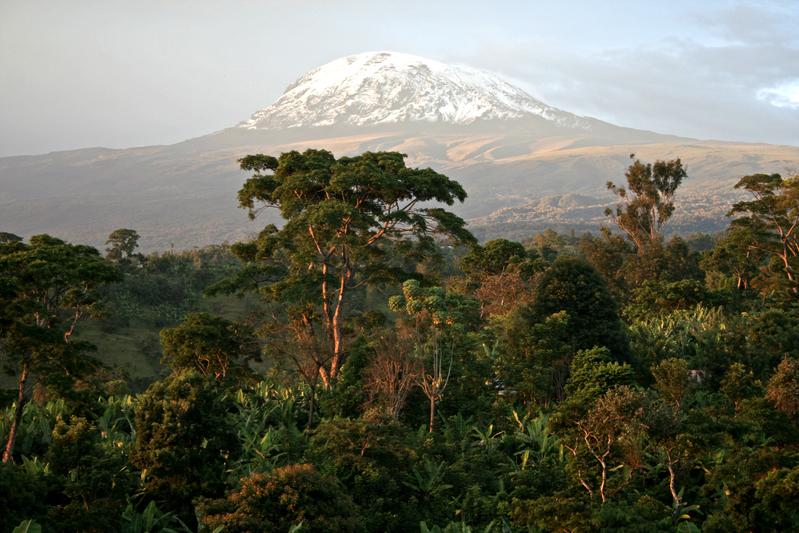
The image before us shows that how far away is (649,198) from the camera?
147ft

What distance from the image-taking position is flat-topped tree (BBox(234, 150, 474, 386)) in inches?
778

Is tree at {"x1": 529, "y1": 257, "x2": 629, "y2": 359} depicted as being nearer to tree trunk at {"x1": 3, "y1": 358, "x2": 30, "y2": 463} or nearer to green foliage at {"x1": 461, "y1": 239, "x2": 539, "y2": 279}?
green foliage at {"x1": 461, "y1": 239, "x2": 539, "y2": 279}

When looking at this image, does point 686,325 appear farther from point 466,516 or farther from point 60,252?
point 60,252

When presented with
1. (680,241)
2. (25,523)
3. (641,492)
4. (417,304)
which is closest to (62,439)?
(25,523)

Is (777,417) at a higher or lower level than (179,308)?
higher

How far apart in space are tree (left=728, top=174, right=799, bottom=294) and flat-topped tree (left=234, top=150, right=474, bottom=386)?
18.7 metres

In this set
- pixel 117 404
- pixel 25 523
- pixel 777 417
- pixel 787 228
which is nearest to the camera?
pixel 25 523

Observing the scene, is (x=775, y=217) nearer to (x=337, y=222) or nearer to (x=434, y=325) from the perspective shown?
(x=434, y=325)

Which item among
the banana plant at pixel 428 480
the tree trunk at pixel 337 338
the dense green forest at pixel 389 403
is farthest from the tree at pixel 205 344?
the banana plant at pixel 428 480

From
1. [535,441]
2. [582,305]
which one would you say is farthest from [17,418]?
[582,305]

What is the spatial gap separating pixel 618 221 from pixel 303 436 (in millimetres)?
34920

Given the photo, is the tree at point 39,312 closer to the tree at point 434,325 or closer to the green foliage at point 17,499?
the green foliage at point 17,499

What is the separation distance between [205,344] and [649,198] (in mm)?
33283

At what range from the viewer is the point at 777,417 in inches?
610
